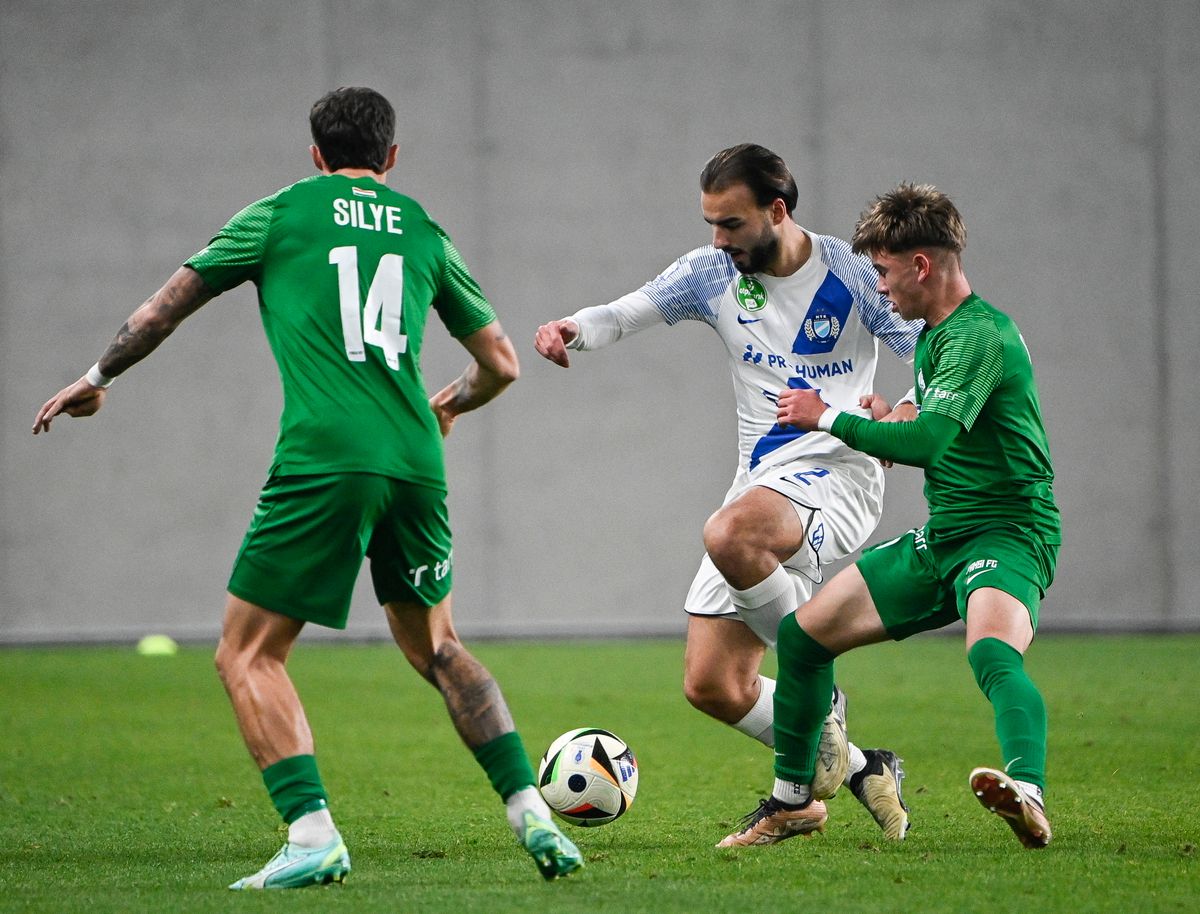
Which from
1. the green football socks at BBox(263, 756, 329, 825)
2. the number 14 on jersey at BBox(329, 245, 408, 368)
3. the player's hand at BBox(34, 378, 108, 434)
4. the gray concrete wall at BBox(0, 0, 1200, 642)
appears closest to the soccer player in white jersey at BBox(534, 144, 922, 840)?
the number 14 on jersey at BBox(329, 245, 408, 368)

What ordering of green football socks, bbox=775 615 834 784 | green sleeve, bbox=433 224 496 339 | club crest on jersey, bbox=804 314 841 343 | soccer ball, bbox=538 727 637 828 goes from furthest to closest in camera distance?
club crest on jersey, bbox=804 314 841 343 < soccer ball, bbox=538 727 637 828 < green football socks, bbox=775 615 834 784 < green sleeve, bbox=433 224 496 339

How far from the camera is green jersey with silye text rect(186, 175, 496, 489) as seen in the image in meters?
3.46

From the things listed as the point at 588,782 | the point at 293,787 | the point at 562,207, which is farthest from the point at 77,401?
the point at 562,207

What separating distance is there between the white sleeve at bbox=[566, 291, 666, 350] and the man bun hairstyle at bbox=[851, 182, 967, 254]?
1.02 metres

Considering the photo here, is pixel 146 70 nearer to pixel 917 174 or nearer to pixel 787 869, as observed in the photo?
pixel 917 174

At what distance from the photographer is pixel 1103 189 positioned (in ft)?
39.5

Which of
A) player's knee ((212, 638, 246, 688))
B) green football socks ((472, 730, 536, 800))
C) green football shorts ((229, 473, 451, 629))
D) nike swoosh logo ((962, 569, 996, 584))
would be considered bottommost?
green football socks ((472, 730, 536, 800))

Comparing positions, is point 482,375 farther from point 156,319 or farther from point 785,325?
point 785,325

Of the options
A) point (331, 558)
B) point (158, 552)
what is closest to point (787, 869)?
point (331, 558)

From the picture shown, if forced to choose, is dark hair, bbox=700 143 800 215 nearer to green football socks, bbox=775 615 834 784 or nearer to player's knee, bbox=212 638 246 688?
green football socks, bbox=775 615 834 784

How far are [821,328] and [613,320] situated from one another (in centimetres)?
66

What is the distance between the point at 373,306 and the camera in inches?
139

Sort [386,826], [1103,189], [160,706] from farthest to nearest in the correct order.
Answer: [1103,189] < [160,706] < [386,826]

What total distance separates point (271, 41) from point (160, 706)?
19.8ft
